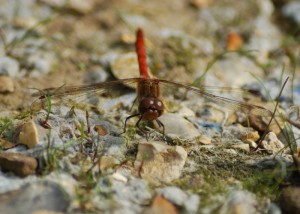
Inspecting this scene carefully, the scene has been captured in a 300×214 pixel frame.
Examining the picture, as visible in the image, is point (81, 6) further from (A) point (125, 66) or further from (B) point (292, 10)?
(B) point (292, 10)

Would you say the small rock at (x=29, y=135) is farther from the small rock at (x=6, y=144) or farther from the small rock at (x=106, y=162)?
the small rock at (x=106, y=162)

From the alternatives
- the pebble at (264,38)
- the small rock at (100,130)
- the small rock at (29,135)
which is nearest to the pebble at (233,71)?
the pebble at (264,38)

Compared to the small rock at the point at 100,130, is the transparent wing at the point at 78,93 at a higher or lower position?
higher

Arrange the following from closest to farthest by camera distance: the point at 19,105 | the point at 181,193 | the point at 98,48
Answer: the point at 181,193 < the point at 19,105 < the point at 98,48

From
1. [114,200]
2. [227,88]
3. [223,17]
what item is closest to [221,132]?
[227,88]

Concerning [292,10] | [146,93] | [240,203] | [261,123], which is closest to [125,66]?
[146,93]

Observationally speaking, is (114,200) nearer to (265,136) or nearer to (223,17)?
(265,136)
